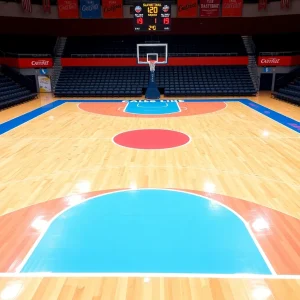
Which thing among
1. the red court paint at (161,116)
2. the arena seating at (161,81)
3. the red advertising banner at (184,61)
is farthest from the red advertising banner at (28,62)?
the red court paint at (161,116)

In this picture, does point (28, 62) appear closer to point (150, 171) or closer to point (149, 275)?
point (150, 171)

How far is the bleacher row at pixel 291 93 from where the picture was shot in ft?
57.2

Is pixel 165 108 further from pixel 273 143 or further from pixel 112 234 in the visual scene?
pixel 112 234

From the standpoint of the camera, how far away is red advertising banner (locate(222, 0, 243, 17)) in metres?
21.4

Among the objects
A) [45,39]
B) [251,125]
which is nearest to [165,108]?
[251,125]

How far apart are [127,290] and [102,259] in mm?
703

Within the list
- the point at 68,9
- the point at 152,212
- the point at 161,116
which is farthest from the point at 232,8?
the point at 152,212

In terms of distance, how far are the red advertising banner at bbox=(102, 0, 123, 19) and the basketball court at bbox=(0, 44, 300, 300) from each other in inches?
540

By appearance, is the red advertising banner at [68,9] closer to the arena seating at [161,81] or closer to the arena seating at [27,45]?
the arena seating at [27,45]

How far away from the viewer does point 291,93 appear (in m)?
18.8

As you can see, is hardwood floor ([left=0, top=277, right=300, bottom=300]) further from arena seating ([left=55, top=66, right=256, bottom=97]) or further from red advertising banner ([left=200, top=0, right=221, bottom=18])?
red advertising banner ([left=200, top=0, right=221, bottom=18])

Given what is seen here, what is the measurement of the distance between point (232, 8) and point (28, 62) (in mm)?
14645

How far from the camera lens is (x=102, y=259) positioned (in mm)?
4230

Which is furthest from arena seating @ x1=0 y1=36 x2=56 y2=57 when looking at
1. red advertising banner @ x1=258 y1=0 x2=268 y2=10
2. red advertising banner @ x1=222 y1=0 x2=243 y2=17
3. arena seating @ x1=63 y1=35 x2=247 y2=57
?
red advertising banner @ x1=258 y1=0 x2=268 y2=10
